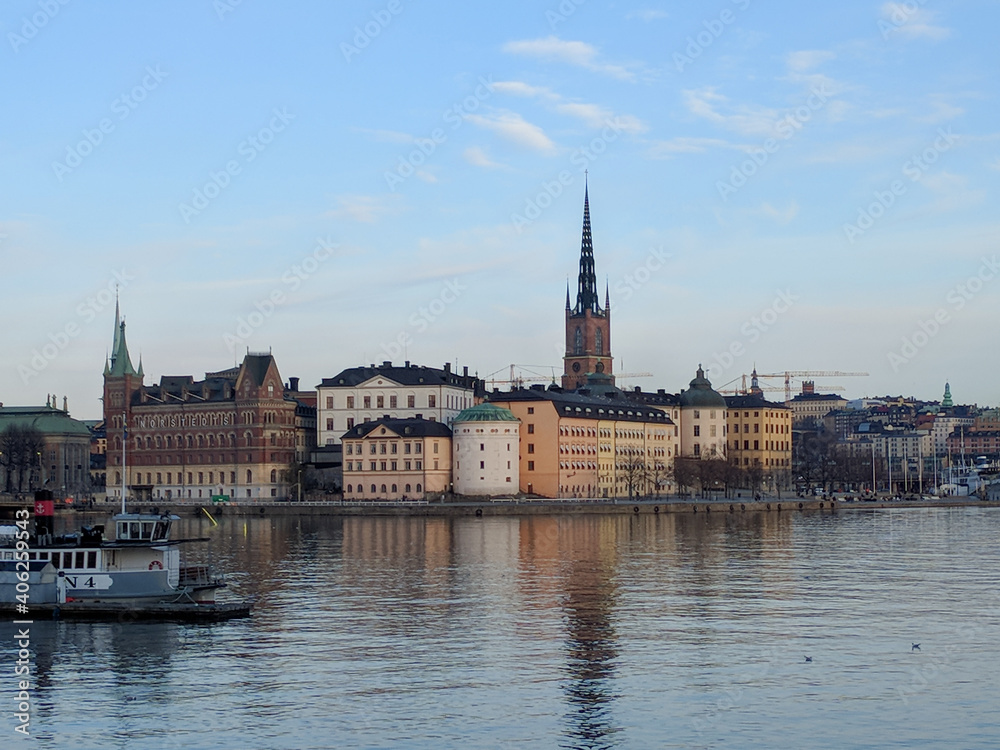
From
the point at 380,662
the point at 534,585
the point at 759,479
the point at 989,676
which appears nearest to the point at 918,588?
the point at 534,585

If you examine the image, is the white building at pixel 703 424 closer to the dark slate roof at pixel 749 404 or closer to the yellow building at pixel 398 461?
the dark slate roof at pixel 749 404

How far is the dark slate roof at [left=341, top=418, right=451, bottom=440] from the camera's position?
14112 centimetres

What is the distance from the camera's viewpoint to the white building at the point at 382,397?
155 metres

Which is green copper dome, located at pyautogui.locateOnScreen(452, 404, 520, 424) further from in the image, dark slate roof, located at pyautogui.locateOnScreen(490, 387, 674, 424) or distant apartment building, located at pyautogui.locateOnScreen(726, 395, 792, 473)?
distant apartment building, located at pyautogui.locateOnScreen(726, 395, 792, 473)

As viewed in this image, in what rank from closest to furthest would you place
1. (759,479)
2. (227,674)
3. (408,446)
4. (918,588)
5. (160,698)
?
(160,698) < (227,674) < (918,588) < (408,446) < (759,479)

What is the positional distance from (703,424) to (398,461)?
1949 inches

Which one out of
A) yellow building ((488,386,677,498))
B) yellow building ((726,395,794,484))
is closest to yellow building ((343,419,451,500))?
yellow building ((488,386,677,498))

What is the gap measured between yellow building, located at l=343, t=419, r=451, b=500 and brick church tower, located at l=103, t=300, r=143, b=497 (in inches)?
1139

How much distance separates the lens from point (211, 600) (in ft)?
159

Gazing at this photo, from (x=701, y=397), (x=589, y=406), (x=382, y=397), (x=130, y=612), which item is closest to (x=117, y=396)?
(x=382, y=397)

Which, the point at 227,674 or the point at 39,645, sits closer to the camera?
the point at 227,674

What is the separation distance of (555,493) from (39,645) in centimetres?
10444

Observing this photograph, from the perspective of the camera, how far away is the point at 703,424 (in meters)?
178

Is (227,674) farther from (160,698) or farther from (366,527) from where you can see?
(366,527)
